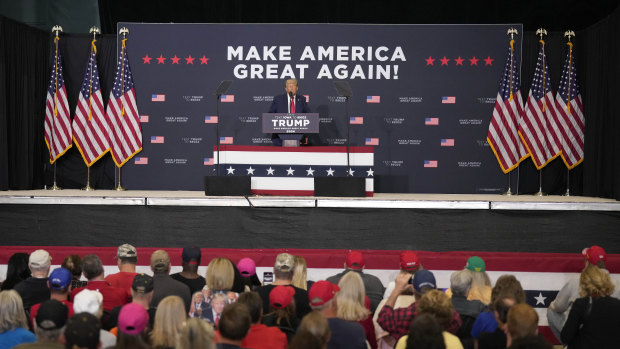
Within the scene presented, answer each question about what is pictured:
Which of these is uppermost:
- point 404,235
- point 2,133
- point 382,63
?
point 382,63

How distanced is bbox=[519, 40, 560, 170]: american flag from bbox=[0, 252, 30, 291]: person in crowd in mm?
10215

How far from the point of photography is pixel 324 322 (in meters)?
4.04

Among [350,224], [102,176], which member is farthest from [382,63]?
[102,176]

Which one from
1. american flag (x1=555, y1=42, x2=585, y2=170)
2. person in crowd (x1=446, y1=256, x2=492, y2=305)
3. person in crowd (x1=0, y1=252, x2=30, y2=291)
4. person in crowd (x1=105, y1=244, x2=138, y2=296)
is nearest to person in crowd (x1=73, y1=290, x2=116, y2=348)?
person in crowd (x1=105, y1=244, x2=138, y2=296)

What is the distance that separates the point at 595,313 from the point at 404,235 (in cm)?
556

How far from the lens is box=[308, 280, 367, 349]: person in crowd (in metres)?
4.52

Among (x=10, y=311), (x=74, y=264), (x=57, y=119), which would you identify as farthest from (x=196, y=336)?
(x=57, y=119)

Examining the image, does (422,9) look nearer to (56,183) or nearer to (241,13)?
(241,13)

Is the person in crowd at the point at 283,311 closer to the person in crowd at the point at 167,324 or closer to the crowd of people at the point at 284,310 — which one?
the crowd of people at the point at 284,310

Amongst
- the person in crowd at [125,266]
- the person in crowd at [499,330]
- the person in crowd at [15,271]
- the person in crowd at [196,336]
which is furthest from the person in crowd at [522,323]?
the person in crowd at [15,271]

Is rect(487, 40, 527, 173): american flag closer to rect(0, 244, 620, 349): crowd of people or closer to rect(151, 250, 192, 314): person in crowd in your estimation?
rect(0, 244, 620, 349): crowd of people

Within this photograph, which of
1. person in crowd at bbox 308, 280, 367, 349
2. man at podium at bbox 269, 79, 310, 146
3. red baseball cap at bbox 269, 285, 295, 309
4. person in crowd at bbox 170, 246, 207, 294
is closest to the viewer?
person in crowd at bbox 308, 280, 367, 349

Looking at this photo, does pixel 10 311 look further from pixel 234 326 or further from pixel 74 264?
pixel 74 264

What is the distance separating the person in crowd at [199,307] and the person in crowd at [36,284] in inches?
50.3
